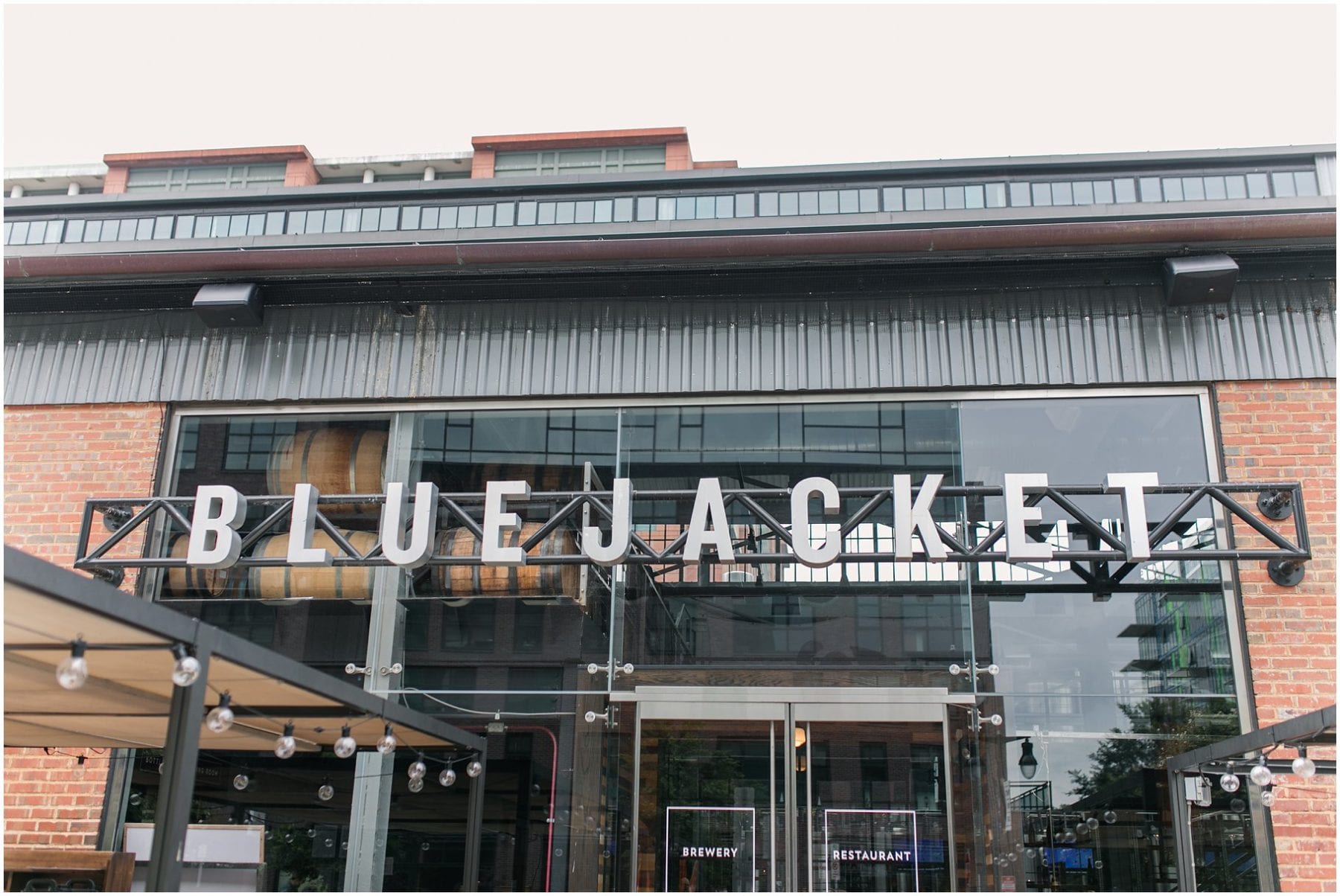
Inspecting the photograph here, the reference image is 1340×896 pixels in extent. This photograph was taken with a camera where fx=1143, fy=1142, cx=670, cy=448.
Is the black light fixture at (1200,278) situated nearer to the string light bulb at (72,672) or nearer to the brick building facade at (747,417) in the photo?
the brick building facade at (747,417)

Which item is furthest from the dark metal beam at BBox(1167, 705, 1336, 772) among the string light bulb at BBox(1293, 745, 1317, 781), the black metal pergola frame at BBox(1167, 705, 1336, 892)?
the string light bulb at BBox(1293, 745, 1317, 781)

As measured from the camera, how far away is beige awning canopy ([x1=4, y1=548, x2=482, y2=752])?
4.29 meters

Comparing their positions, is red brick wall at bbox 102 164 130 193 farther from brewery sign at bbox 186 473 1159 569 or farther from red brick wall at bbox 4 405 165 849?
brewery sign at bbox 186 473 1159 569

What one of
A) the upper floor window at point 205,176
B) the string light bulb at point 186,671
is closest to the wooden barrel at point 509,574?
the string light bulb at point 186,671

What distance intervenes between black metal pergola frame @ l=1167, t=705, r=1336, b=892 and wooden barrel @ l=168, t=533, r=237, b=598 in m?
7.33

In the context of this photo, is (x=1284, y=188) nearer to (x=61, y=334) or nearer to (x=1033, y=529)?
(x=1033, y=529)

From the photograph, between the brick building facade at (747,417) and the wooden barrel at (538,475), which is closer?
the brick building facade at (747,417)

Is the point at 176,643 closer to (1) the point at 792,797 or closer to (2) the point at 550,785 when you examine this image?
(2) the point at 550,785

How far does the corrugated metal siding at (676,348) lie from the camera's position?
893cm

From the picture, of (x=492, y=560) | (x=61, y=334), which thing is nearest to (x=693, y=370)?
(x=492, y=560)

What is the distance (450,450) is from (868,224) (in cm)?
385

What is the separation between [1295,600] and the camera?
8.27m

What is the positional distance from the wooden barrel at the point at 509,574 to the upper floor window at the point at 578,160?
34936 mm

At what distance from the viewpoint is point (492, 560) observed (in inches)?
322
